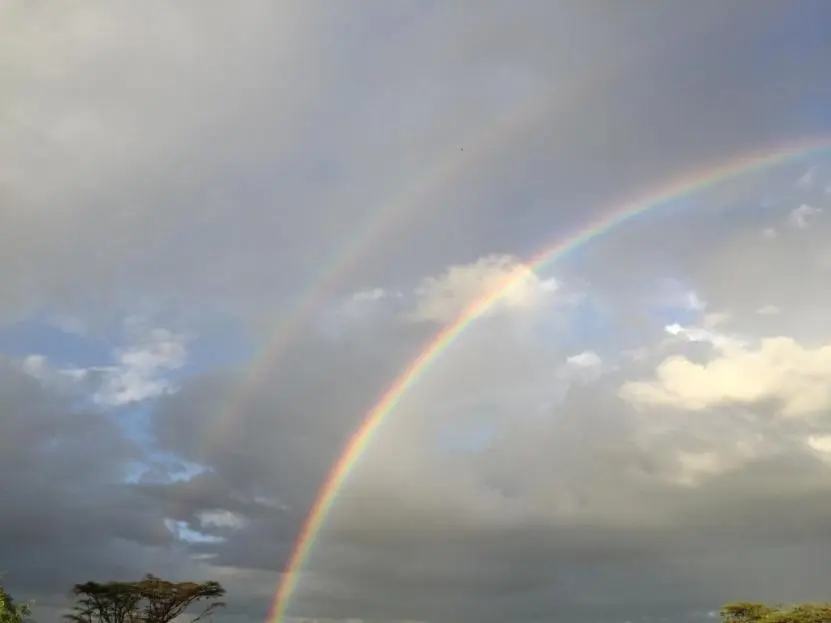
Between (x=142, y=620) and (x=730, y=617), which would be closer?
(x=142, y=620)

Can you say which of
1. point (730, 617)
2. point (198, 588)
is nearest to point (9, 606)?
point (198, 588)

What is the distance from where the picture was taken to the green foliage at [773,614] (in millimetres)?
92062

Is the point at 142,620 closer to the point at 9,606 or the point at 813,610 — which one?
the point at 9,606

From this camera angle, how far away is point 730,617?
110 m

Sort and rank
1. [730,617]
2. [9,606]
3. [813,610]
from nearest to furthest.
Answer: [9,606] → [813,610] → [730,617]

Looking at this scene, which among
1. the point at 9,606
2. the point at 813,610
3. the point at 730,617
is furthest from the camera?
the point at 730,617

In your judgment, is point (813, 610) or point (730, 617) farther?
point (730, 617)

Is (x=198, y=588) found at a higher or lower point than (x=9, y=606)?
higher

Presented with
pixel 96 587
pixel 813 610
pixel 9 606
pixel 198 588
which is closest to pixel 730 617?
pixel 813 610

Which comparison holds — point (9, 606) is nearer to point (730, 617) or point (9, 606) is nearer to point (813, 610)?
point (813, 610)

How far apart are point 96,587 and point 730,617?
78747 mm

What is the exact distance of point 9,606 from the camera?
159 feet

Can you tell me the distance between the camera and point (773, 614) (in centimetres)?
9888

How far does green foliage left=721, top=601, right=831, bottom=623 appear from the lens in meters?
92.1
